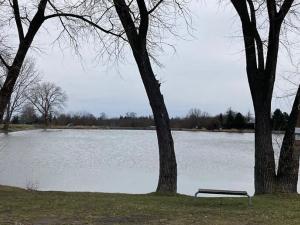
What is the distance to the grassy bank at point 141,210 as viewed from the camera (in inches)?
327

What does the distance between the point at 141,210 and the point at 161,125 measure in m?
4.32

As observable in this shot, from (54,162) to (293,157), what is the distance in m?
18.2

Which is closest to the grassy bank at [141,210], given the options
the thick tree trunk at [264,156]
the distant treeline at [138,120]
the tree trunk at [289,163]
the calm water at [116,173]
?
the tree trunk at [289,163]

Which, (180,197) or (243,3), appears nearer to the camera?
(180,197)

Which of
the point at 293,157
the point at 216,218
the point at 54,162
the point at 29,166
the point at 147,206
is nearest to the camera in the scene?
the point at 216,218

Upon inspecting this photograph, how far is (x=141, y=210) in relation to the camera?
9461 millimetres

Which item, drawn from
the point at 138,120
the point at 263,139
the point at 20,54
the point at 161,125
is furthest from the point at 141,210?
the point at 138,120

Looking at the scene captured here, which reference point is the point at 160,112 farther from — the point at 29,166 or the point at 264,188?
the point at 29,166

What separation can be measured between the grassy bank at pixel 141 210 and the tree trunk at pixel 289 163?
4.12 ft

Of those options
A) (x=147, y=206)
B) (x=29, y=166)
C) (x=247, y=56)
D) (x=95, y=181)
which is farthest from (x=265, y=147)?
(x=29, y=166)

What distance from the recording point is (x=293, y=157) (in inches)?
524

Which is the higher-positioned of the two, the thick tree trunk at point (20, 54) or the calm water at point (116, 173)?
the thick tree trunk at point (20, 54)

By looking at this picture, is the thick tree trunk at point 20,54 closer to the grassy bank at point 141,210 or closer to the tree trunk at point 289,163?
the grassy bank at point 141,210

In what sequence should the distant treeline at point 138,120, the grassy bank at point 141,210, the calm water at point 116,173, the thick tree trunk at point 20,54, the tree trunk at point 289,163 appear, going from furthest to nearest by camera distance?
the distant treeline at point 138,120 < the calm water at point 116,173 < the thick tree trunk at point 20,54 < the tree trunk at point 289,163 < the grassy bank at point 141,210
